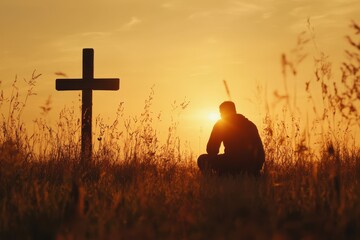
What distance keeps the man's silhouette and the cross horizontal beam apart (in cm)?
304

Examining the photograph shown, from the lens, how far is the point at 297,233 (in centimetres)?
371

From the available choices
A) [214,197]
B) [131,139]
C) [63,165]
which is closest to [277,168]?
[131,139]

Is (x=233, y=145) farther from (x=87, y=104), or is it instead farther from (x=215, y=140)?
(x=87, y=104)

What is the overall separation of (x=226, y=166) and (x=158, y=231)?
4.55m

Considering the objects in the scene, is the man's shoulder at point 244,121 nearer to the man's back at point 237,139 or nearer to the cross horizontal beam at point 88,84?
the man's back at point 237,139

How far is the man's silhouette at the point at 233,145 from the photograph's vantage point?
7785 millimetres

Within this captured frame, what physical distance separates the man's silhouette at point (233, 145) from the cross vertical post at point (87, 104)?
2178 millimetres

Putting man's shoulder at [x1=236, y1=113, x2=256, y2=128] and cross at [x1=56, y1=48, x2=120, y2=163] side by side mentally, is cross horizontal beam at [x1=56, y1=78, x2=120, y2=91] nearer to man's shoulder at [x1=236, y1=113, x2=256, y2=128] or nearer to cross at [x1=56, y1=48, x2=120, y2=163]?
cross at [x1=56, y1=48, x2=120, y2=163]

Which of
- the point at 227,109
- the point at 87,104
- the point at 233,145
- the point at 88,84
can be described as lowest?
the point at 233,145

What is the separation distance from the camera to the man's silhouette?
25.5ft

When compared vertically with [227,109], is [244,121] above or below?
below

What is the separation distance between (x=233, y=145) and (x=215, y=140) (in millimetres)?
280

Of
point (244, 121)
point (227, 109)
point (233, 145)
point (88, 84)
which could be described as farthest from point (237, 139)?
point (88, 84)

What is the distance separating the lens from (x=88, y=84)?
1084cm
